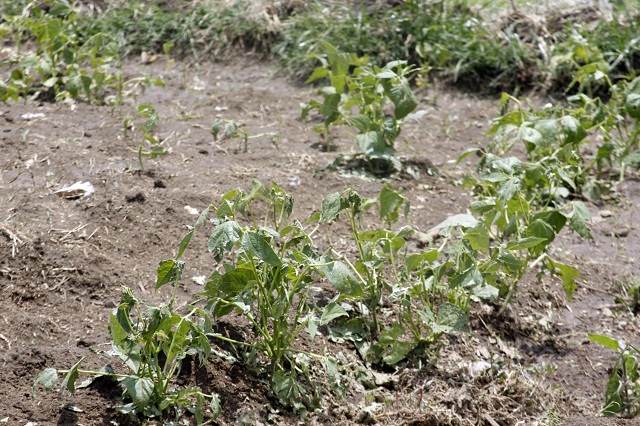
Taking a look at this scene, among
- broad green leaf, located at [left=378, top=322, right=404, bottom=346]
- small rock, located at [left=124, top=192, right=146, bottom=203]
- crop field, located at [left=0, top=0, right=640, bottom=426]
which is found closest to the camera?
crop field, located at [left=0, top=0, right=640, bottom=426]

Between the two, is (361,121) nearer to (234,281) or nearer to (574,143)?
(574,143)

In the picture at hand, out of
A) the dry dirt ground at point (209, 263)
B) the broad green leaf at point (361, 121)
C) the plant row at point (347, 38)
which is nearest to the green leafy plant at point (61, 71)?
the plant row at point (347, 38)

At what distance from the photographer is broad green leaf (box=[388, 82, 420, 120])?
432 centimetres

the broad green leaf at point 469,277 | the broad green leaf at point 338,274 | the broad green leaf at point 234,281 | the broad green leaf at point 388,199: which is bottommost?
the broad green leaf at point 469,277

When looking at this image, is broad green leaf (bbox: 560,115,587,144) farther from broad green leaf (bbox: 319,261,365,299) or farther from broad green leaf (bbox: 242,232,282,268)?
broad green leaf (bbox: 242,232,282,268)

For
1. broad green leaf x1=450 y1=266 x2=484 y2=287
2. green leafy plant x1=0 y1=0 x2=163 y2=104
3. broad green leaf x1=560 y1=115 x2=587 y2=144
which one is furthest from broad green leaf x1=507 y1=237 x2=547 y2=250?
green leafy plant x1=0 y1=0 x2=163 y2=104

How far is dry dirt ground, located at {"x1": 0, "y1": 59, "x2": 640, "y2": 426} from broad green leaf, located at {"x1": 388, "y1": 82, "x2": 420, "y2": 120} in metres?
0.42

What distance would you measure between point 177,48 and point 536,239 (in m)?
4.06

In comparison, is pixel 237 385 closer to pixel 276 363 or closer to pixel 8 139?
pixel 276 363

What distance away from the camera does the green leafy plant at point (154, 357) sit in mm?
2514

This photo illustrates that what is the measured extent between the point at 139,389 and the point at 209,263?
103cm

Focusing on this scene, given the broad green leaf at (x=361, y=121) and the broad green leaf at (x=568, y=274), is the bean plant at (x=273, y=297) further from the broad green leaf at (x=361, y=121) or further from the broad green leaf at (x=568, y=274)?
the broad green leaf at (x=361, y=121)

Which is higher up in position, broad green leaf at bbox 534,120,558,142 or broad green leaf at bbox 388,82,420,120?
broad green leaf at bbox 388,82,420,120

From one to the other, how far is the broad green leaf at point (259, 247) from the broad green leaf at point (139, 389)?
0.52 meters
